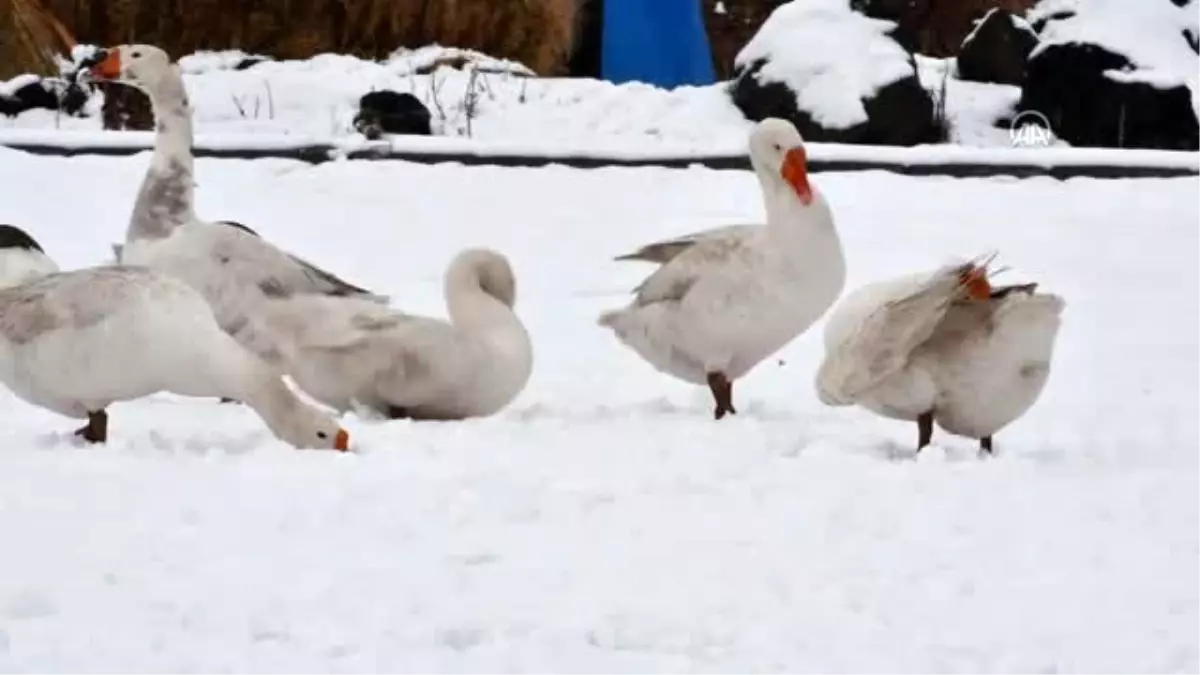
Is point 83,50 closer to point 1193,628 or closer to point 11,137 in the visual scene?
point 11,137

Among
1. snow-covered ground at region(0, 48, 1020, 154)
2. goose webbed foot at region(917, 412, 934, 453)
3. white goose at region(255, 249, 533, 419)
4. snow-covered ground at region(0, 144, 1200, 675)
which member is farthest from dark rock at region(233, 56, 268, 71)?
goose webbed foot at region(917, 412, 934, 453)

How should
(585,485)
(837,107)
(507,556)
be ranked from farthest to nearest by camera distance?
(837,107)
(585,485)
(507,556)

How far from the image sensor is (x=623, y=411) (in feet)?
19.2

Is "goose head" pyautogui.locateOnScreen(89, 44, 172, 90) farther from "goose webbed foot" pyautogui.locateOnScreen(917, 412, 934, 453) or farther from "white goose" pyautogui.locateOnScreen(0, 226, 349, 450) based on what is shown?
"goose webbed foot" pyautogui.locateOnScreen(917, 412, 934, 453)

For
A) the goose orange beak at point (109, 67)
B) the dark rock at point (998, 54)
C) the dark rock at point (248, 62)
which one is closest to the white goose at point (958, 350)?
the goose orange beak at point (109, 67)

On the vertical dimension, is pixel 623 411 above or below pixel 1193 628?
below

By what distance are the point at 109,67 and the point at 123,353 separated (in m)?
2.51

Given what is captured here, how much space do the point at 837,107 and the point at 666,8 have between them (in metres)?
3.85

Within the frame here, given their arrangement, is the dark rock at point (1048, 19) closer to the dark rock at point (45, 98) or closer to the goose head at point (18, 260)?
the dark rock at point (45, 98)

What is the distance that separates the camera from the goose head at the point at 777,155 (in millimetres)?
5926

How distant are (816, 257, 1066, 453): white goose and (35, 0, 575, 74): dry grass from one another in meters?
13.5

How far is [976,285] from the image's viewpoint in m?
4.90

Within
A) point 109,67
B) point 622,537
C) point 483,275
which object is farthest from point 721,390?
point 109,67

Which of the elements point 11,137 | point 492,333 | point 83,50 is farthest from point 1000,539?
point 83,50
